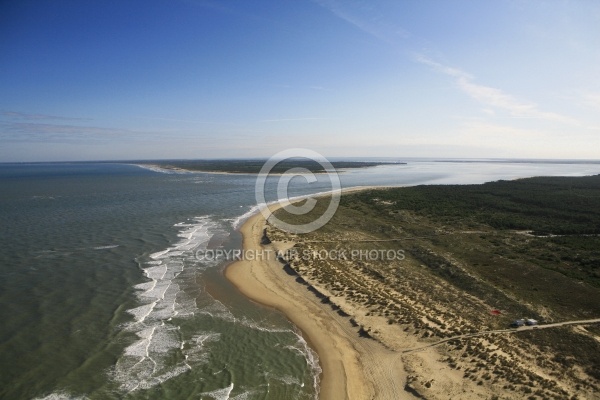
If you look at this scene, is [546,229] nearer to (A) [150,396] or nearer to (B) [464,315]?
(B) [464,315]

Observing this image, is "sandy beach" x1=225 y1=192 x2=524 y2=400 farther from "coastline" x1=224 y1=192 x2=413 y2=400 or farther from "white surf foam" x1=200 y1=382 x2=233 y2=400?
"white surf foam" x1=200 y1=382 x2=233 y2=400

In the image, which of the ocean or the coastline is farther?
the coastline

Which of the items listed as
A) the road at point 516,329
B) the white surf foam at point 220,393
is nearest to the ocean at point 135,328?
the white surf foam at point 220,393

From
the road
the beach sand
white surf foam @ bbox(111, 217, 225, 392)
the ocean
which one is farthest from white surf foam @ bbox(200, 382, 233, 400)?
the road

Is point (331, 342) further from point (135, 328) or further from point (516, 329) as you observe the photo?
point (135, 328)

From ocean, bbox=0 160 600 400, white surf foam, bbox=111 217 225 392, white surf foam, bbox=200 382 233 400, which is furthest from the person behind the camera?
white surf foam, bbox=111 217 225 392

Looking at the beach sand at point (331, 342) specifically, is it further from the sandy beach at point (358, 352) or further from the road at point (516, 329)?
the road at point (516, 329)

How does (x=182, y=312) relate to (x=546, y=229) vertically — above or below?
below

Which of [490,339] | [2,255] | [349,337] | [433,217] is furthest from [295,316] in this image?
[433,217]

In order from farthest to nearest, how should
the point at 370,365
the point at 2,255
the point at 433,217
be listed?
the point at 433,217 → the point at 2,255 → the point at 370,365
